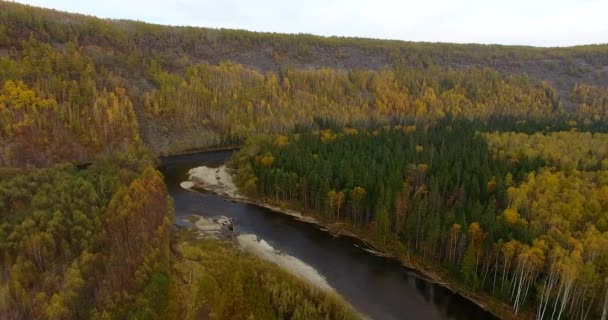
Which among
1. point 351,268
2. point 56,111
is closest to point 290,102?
point 56,111

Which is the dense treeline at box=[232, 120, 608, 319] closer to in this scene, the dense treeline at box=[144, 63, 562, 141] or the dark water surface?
the dark water surface

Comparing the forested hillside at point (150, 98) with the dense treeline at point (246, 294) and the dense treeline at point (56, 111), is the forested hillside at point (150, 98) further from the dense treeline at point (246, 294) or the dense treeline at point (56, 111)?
the dense treeline at point (246, 294)

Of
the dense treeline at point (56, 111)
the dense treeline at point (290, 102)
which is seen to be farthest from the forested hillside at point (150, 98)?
the dense treeline at point (290, 102)

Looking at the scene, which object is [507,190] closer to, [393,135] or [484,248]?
[484,248]

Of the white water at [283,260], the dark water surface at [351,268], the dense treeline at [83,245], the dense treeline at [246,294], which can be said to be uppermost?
the dense treeline at [83,245]

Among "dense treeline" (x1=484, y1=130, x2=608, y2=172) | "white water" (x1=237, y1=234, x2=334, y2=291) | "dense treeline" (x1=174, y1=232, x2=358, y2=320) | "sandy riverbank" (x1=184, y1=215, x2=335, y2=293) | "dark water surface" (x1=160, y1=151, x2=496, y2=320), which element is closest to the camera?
"dense treeline" (x1=174, y1=232, x2=358, y2=320)

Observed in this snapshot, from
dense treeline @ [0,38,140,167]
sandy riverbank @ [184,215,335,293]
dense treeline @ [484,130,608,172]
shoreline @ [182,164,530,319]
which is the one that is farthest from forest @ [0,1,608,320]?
sandy riverbank @ [184,215,335,293]
